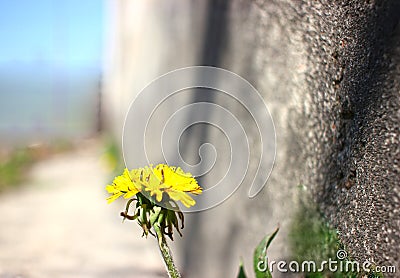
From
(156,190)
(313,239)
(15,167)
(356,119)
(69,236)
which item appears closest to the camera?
(156,190)

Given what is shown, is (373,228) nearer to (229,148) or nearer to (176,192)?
(176,192)

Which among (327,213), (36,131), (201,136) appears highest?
(36,131)

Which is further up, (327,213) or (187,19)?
(187,19)

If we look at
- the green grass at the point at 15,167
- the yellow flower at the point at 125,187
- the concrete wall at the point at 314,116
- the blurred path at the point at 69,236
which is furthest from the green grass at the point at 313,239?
the green grass at the point at 15,167

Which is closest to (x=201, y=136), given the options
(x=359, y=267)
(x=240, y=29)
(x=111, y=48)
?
(x=240, y=29)

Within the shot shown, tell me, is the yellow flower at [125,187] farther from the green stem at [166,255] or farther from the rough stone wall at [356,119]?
the rough stone wall at [356,119]

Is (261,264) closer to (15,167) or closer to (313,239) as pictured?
(313,239)

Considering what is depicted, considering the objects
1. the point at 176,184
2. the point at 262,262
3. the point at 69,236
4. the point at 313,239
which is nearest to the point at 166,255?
the point at 176,184
